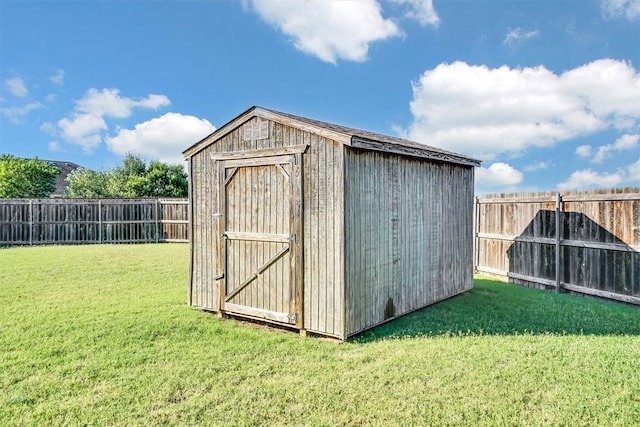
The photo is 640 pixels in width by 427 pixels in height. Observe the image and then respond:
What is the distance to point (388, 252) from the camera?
5.63 meters

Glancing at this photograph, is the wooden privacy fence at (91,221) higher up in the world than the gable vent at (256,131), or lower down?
lower down

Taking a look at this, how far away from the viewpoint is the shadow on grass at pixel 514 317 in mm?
5285

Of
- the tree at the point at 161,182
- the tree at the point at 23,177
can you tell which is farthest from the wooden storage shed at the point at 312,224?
the tree at the point at 23,177

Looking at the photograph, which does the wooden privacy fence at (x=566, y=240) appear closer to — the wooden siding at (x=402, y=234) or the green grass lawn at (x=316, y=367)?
the green grass lawn at (x=316, y=367)

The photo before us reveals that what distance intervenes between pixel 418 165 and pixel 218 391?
4.34 m

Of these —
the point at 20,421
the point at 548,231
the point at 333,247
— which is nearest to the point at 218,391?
the point at 20,421

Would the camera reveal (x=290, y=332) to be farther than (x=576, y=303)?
No

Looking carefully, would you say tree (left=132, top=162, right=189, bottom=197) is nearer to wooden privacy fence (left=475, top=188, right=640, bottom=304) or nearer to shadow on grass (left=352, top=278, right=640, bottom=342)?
wooden privacy fence (left=475, top=188, right=640, bottom=304)

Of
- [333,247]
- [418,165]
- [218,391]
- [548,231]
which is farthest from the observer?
[548,231]

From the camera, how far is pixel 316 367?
4094 mm

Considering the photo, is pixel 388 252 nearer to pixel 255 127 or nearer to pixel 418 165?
pixel 418 165

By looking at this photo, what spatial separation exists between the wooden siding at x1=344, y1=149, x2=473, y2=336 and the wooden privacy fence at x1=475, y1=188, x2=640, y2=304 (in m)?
1.80

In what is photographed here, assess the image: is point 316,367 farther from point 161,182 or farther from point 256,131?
point 161,182

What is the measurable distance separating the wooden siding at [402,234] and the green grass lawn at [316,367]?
0.38m
